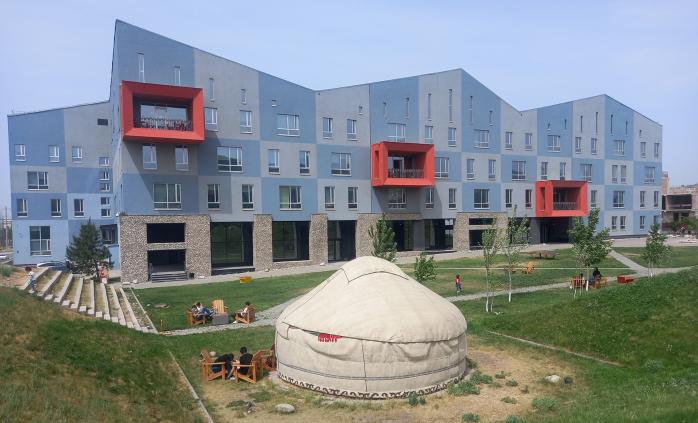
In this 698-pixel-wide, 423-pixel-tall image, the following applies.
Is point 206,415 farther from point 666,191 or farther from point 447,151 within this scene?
point 666,191

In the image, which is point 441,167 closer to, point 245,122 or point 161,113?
point 245,122

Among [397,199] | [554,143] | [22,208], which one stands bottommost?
[22,208]

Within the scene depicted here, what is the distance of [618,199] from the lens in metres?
51.9

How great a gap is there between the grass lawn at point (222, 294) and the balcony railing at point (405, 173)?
39.1 ft

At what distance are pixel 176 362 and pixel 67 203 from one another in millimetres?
40994

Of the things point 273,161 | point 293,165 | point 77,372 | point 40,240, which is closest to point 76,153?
point 40,240

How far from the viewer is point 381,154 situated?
37.7m

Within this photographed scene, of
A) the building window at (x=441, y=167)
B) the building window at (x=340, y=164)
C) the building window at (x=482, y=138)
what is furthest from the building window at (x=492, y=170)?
the building window at (x=340, y=164)

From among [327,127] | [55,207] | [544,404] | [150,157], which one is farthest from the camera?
[55,207]

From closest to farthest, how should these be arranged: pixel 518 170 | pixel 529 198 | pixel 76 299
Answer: pixel 76 299 < pixel 518 170 < pixel 529 198

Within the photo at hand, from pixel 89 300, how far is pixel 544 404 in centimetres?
1887

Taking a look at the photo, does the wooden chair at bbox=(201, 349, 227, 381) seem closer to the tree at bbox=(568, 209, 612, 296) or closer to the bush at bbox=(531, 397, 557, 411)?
the bush at bbox=(531, 397, 557, 411)

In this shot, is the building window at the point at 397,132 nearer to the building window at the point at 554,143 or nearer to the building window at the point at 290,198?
the building window at the point at 290,198

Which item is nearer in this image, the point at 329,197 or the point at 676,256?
the point at 676,256
